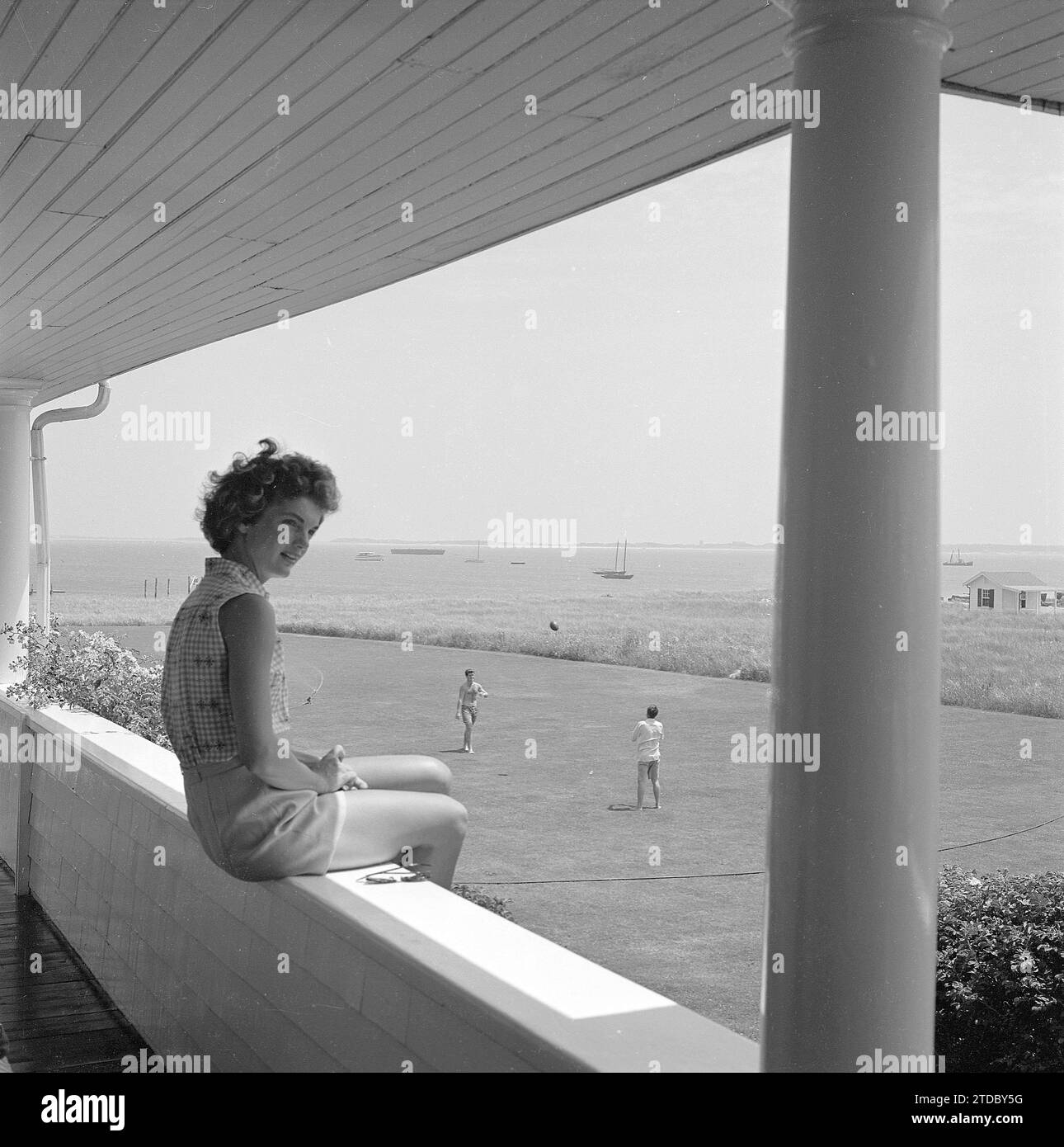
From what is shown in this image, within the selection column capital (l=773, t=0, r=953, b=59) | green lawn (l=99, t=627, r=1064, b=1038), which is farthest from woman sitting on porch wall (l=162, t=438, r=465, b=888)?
green lawn (l=99, t=627, r=1064, b=1038)

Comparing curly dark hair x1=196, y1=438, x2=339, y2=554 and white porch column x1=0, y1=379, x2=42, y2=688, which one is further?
white porch column x1=0, y1=379, x2=42, y2=688

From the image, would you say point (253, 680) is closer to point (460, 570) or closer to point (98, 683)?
point (98, 683)

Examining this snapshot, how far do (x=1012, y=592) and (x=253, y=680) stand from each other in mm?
31834

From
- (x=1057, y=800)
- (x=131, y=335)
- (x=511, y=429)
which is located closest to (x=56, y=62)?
(x=131, y=335)

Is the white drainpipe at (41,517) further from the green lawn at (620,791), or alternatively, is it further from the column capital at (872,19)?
the green lawn at (620,791)

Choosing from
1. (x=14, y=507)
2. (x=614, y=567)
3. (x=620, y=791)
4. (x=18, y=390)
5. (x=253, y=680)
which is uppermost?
(x=18, y=390)

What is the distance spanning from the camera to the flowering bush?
243cm

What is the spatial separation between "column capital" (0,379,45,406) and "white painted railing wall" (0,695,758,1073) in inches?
106

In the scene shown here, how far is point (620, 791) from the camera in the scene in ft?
102

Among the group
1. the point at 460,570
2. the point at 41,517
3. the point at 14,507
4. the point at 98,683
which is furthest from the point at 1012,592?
the point at 460,570

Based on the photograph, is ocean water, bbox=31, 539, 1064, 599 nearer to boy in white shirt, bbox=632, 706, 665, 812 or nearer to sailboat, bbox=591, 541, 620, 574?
sailboat, bbox=591, 541, 620, 574

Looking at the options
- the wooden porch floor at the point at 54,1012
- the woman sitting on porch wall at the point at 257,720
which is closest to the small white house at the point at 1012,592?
the wooden porch floor at the point at 54,1012

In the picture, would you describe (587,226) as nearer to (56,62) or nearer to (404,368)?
(404,368)

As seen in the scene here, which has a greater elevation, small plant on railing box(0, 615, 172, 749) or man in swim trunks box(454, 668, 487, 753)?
small plant on railing box(0, 615, 172, 749)
